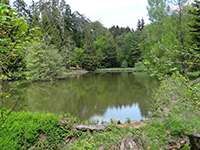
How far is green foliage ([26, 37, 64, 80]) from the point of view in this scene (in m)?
17.5

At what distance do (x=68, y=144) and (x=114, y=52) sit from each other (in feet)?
123

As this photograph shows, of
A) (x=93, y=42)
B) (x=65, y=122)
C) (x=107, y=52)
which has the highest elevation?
(x=93, y=42)

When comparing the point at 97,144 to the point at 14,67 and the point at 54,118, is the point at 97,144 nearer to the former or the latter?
the point at 54,118

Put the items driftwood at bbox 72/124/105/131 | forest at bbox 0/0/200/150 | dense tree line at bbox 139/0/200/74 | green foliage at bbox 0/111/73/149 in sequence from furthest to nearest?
dense tree line at bbox 139/0/200/74
driftwood at bbox 72/124/105/131
green foliage at bbox 0/111/73/149
forest at bbox 0/0/200/150

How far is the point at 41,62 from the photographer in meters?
18.3

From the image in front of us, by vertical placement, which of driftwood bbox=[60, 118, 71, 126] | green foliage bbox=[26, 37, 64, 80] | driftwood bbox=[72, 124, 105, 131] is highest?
green foliage bbox=[26, 37, 64, 80]

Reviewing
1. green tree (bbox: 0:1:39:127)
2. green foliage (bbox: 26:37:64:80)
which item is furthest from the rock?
green foliage (bbox: 26:37:64:80)

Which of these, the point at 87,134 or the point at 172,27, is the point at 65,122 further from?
the point at 172,27

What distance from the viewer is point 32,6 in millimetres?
35469

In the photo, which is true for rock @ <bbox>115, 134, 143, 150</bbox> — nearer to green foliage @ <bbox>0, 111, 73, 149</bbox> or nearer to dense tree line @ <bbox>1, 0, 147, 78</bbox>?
green foliage @ <bbox>0, 111, 73, 149</bbox>

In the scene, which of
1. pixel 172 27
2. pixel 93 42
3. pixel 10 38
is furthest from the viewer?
pixel 93 42

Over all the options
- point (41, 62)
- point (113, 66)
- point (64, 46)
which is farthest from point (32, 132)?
point (113, 66)

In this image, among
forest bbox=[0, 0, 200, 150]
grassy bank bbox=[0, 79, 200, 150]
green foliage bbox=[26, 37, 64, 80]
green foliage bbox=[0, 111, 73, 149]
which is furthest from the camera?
green foliage bbox=[26, 37, 64, 80]

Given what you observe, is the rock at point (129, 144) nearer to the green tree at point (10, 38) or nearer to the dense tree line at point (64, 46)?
the green tree at point (10, 38)
